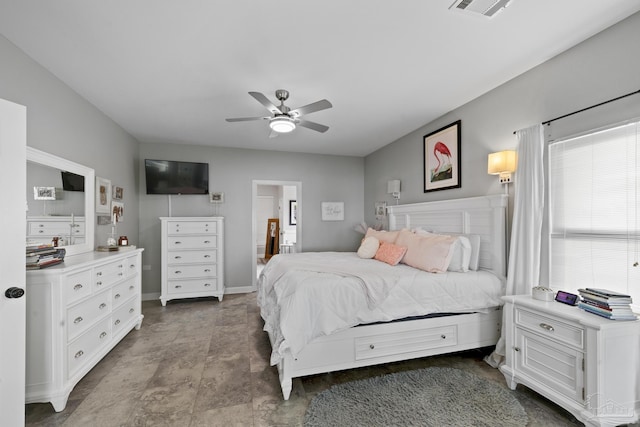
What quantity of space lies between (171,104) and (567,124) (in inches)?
152

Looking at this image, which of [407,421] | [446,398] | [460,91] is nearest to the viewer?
[407,421]

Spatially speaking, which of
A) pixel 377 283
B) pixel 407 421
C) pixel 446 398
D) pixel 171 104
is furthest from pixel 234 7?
pixel 446 398

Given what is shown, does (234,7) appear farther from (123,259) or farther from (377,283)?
(123,259)

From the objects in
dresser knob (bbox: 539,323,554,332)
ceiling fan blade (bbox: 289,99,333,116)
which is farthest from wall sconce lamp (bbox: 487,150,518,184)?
ceiling fan blade (bbox: 289,99,333,116)

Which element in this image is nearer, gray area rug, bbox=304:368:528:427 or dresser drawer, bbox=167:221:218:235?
gray area rug, bbox=304:368:528:427

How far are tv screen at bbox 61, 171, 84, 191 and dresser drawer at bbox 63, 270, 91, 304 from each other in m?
1.02

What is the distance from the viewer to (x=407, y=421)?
5.86 feet

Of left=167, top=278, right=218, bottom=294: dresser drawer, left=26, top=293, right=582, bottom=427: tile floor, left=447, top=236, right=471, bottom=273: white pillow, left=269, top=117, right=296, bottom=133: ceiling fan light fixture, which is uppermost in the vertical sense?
left=269, top=117, right=296, bottom=133: ceiling fan light fixture

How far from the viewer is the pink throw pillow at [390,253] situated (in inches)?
120

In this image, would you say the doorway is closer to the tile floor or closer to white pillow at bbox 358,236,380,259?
white pillow at bbox 358,236,380,259

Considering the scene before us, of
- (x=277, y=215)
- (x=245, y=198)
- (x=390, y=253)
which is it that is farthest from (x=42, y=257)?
(x=277, y=215)

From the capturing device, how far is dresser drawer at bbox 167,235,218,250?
4.32 metres

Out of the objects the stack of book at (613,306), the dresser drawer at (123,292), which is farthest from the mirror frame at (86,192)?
the stack of book at (613,306)

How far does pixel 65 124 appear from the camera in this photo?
2727mm
